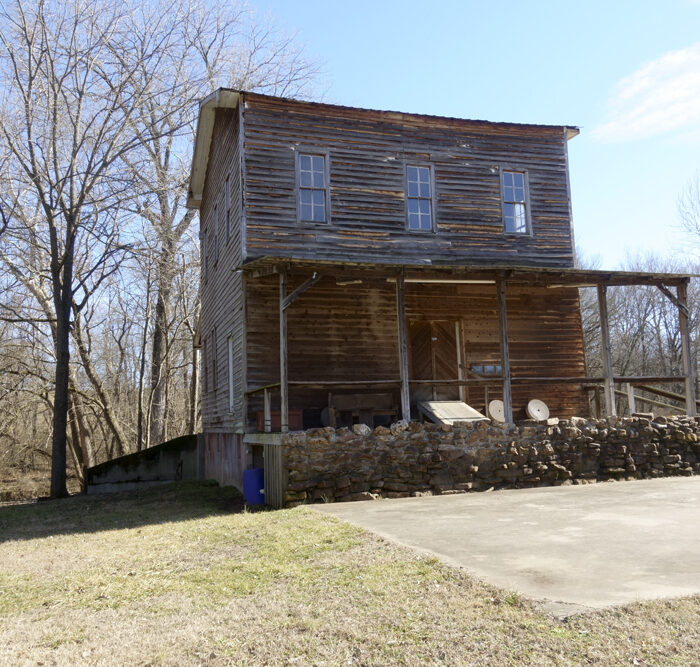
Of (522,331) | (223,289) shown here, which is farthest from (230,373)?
(522,331)

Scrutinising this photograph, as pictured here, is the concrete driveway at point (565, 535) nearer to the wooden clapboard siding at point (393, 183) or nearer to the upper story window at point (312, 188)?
the wooden clapboard siding at point (393, 183)

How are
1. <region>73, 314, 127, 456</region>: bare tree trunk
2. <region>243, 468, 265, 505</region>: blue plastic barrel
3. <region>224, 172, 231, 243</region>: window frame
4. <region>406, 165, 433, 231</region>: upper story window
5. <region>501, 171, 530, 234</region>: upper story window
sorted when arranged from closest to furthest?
<region>243, 468, 265, 505</region>: blue plastic barrel
<region>406, 165, 433, 231</region>: upper story window
<region>224, 172, 231, 243</region>: window frame
<region>501, 171, 530, 234</region>: upper story window
<region>73, 314, 127, 456</region>: bare tree trunk

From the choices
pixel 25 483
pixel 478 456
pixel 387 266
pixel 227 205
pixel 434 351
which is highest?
pixel 227 205

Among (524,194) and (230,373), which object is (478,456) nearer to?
(230,373)

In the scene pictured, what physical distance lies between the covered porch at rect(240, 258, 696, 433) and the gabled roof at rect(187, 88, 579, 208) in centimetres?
395

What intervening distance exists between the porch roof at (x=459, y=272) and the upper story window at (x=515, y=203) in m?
2.06

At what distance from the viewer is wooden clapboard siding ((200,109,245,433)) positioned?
14.8 metres

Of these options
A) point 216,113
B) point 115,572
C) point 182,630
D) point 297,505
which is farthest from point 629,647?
point 216,113

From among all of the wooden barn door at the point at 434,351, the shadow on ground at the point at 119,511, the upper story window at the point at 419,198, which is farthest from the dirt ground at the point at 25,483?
the upper story window at the point at 419,198

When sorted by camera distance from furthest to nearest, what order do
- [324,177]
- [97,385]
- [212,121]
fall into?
[97,385] < [212,121] < [324,177]

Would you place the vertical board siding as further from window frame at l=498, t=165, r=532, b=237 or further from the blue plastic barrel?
window frame at l=498, t=165, r=532, b=237

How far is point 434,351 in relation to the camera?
16.3 m

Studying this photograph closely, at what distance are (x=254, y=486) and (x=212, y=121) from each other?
983 centimetres

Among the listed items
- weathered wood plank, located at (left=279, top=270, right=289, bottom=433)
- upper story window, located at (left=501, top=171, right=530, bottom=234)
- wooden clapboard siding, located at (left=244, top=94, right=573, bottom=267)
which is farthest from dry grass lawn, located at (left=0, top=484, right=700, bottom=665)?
upper story window, located at (left=501, top=171, right=530, bottom=234)
